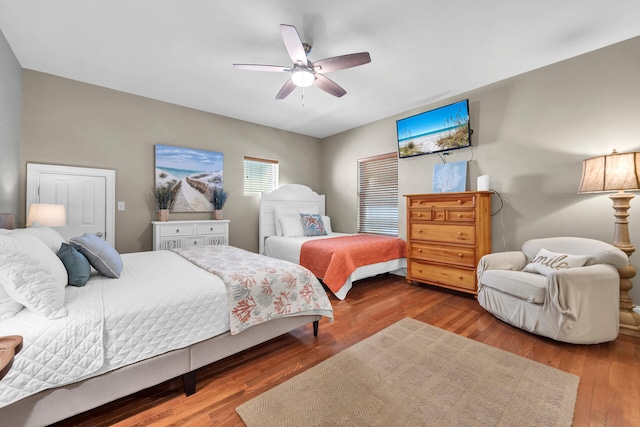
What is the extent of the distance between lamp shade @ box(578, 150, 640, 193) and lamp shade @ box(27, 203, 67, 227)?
16.3ft

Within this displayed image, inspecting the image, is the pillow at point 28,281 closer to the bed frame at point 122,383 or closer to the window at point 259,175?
the bed frame at point 122,383

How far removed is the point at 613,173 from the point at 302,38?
2910 mm

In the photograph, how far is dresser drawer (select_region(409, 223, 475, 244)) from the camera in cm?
313

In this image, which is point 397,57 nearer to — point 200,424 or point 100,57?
point 100,57

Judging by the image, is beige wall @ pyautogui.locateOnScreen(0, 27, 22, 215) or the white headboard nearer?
beige wall @ pyautogui.locateOnScreen(0, 27, 22, 215)

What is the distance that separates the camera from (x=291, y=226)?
176 inches

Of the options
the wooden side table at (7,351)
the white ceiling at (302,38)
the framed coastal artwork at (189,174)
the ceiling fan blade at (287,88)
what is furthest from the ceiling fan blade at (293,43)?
the framed coastal artwork at (189,174)

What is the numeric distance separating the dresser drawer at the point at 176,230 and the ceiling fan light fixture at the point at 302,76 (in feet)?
8.20

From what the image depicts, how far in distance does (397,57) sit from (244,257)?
252 centimetres

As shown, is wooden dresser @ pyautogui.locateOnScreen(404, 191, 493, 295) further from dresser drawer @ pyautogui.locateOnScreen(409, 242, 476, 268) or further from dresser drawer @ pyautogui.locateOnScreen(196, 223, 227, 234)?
dresser drawer @ pyautogui.locateOnScreen(196, 223, 227, 234)

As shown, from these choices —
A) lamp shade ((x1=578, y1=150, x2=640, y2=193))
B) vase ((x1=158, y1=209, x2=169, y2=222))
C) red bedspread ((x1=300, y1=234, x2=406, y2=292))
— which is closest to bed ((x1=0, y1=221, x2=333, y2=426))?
red bedspread ((x1=300, y1=234, x2=406, y2=292))

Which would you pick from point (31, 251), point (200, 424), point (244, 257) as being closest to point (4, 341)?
point (31, 251)

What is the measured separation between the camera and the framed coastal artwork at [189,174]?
373cm

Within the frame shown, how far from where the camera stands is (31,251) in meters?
1.32
